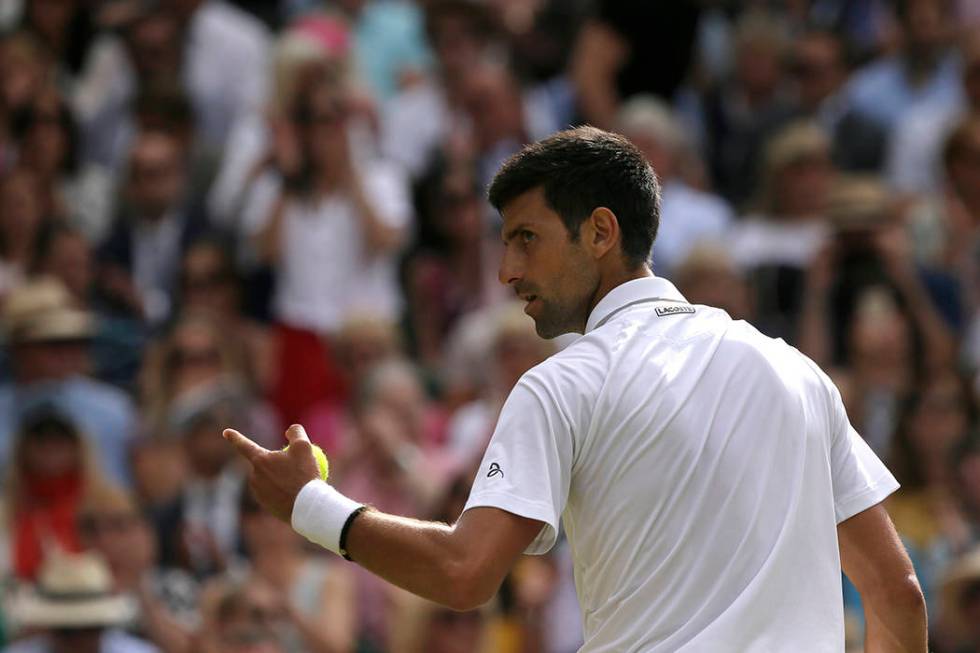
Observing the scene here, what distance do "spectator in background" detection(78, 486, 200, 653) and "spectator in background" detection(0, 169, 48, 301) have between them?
1878 millimetres

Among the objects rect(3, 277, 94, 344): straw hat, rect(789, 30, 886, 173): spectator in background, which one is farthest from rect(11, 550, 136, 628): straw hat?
rect(789, 30, 886, 173): spectator in background

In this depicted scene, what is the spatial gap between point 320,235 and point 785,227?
2384 mm

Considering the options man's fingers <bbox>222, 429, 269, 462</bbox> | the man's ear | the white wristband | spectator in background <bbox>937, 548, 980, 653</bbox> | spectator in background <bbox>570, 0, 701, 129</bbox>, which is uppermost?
spectator in background <bbox>570, 0, 701, 129</bbox>

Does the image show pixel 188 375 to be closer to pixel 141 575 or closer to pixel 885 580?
pixel 141 575

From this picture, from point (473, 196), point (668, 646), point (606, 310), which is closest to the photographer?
point (668, 646)

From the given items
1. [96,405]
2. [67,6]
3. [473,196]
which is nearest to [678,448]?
[96,405]

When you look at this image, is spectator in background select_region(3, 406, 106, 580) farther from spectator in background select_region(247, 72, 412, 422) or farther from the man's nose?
the man's nose

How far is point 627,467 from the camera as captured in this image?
3.54 metres

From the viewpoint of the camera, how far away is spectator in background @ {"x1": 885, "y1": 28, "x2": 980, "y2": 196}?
32.9ft

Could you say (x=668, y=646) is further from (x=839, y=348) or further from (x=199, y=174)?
(x=199, y=174)

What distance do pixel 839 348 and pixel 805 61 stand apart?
2.47m

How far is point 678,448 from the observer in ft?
11.6

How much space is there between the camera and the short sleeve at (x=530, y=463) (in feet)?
11.3

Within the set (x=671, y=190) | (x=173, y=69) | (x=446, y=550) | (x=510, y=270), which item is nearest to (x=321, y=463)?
(x=446, y=550)
